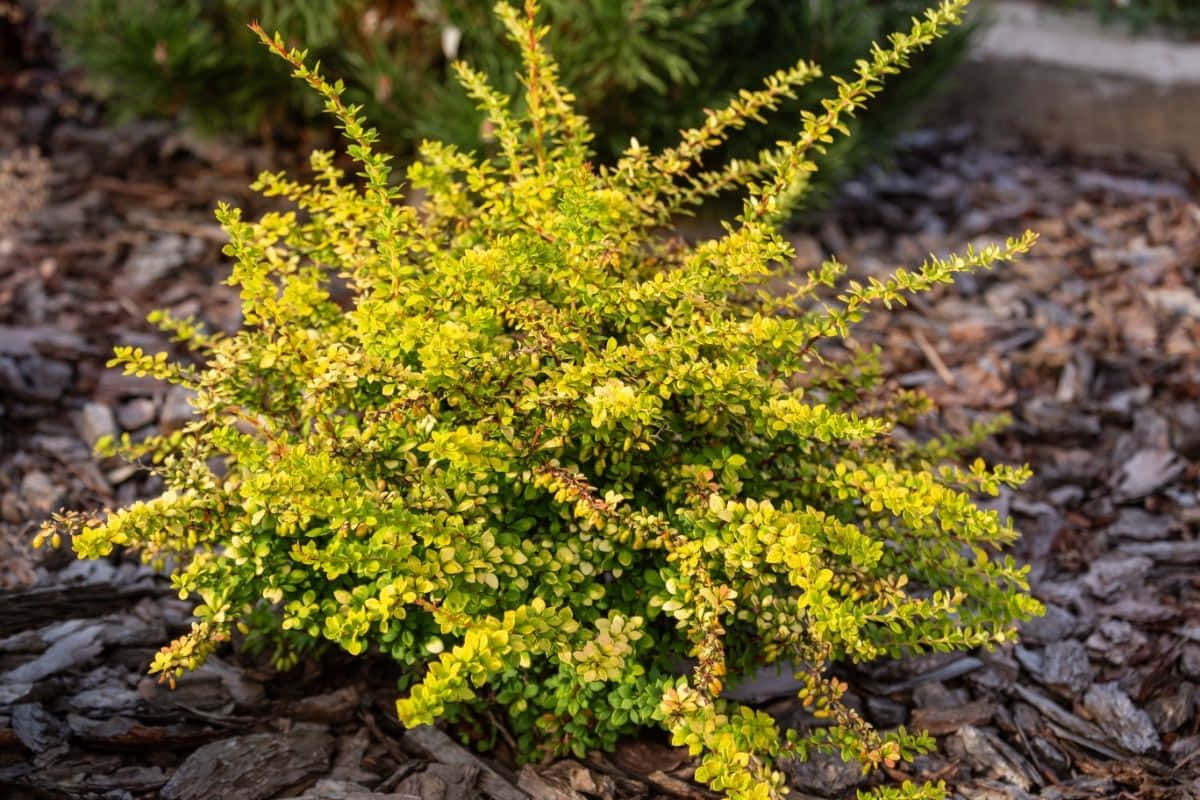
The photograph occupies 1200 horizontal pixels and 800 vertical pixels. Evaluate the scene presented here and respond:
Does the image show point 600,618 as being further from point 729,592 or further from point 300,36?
point 300,36

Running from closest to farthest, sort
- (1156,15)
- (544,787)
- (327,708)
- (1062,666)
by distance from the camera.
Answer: (544,787)
(327,708)
(1062,666)
(1156,15)

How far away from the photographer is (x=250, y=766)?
232 cm

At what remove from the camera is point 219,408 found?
2.29 metres

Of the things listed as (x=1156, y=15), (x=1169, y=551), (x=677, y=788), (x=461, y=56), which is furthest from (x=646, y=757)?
(x=1156, y=15)

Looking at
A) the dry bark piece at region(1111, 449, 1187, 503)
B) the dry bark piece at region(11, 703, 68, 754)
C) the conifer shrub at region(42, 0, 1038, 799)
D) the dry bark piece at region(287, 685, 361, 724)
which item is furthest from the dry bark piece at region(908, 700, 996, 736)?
the dry bark piece at region(11, 703, 68, 754)

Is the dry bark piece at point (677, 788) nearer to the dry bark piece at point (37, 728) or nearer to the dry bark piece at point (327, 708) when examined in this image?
the dry bark piece at point (327, 708)

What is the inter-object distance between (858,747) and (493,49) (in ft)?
8.88

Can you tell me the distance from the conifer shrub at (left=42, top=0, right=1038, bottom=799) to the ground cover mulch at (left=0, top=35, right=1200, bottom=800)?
0.77 ft

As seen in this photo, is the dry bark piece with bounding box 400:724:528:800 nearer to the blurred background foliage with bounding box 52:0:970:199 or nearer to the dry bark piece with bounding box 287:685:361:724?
the dry bark piece with bounding box 287:685:361:724

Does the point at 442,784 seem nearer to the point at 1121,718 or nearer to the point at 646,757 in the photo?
the point at 646,757

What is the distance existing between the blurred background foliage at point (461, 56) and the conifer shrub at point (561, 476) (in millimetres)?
1558

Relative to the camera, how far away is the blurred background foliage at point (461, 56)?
12.8 feet

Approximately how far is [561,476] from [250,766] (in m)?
0.86

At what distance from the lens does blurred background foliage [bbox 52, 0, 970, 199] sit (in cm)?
390
